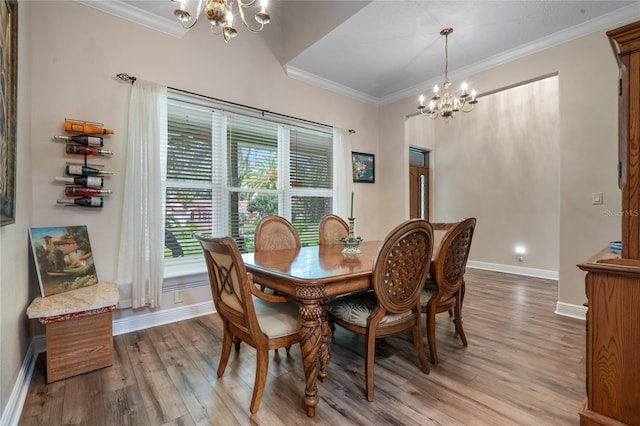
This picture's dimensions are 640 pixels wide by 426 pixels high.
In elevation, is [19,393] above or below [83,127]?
below

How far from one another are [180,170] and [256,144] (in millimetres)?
927

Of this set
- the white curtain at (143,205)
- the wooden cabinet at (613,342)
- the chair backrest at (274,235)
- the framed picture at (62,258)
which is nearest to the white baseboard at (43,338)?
the white curtain at (143,205)

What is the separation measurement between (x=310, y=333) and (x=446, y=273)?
1061 mm

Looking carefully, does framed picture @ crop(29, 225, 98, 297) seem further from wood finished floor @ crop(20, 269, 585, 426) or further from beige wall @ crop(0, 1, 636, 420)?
wood finished floor @ crop(20, 269, 585, 426)

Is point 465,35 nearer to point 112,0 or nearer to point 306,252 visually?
point 306,252

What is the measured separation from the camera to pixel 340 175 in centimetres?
416

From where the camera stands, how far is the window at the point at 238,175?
9.71ft

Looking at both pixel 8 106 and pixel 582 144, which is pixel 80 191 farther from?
pixel 582 144

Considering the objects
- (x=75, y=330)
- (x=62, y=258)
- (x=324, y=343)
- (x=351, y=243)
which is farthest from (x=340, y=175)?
(x=75, y=330)

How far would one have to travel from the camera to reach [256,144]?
349cm

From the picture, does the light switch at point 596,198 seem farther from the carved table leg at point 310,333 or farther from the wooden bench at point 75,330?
the wooden bench at point 75,330

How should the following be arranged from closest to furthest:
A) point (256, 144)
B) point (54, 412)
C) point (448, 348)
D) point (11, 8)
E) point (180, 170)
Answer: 1. point (11, 8)
2. point (54, 412)
3. point (448, 348)
4. point (180, 170)
5. point (256, 144)

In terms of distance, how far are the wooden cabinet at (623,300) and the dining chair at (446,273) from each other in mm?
719

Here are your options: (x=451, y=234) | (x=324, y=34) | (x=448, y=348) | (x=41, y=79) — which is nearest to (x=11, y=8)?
(x=41, y=79)
